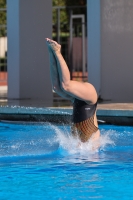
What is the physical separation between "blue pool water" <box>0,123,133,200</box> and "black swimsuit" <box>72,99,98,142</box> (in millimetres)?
200

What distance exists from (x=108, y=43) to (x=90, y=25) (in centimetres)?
56

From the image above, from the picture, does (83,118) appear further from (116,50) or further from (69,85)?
(116,50)

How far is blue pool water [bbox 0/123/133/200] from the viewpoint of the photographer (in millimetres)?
5477

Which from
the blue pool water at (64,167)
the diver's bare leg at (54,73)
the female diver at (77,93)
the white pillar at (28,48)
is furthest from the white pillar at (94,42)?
the diver's bare leg at (54,73)

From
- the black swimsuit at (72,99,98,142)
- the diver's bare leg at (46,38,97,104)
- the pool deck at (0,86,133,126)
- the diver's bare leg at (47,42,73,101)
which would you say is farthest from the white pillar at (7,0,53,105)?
the diver's bare leg at (47,42,73,101)

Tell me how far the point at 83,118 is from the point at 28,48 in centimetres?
771

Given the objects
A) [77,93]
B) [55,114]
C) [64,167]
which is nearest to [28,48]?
[55,114]

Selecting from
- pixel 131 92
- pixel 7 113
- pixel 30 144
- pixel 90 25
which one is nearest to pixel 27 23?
pixel 90 25

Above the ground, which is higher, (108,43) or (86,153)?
(108,43)

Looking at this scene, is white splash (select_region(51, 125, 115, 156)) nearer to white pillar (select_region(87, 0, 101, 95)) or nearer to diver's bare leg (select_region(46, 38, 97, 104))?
diver's bare leg (select_region(46, 38, 97, 104))

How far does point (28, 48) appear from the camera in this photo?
14.9m

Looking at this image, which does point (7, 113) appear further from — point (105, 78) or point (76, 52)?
point (76, 52)

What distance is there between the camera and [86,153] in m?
7.48

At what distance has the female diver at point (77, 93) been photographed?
6.77 meters
